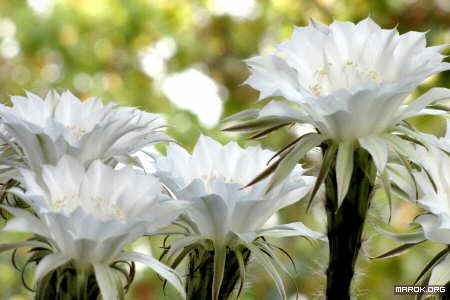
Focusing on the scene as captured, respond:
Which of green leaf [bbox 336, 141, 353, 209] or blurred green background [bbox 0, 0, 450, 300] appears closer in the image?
green leaf [bbox 336, 141, 353, 209]

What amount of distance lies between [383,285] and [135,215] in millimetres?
1519

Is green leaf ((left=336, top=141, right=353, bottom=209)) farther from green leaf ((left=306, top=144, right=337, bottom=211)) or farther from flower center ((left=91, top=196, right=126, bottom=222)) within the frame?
flower center ((left=91, top=196, right=126, bottom=222))

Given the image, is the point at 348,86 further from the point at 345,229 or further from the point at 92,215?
the point at 92,215

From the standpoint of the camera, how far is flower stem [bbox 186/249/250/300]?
53cm

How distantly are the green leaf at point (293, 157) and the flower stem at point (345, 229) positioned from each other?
52 mm

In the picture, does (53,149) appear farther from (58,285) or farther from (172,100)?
(172,100)

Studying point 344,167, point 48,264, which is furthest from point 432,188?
point 48,264

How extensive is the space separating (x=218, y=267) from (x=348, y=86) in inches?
8.1

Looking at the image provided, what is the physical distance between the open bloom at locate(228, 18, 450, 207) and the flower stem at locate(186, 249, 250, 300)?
0.40 ft

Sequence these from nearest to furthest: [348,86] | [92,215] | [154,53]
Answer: [92,215], [348,86], [154,53]

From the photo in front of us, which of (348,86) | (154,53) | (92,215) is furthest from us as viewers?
(154,53)

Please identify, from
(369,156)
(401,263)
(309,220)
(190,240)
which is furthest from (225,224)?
(309,220)

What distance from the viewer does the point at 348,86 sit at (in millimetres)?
544

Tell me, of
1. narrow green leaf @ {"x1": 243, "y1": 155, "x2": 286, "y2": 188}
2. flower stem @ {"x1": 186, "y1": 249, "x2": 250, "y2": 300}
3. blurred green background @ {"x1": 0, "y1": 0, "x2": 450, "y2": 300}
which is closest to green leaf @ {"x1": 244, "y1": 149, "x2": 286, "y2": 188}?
narrow green leaf @ {"x1": 243, "y1": 155, "x2": 286, "y2": 188}
